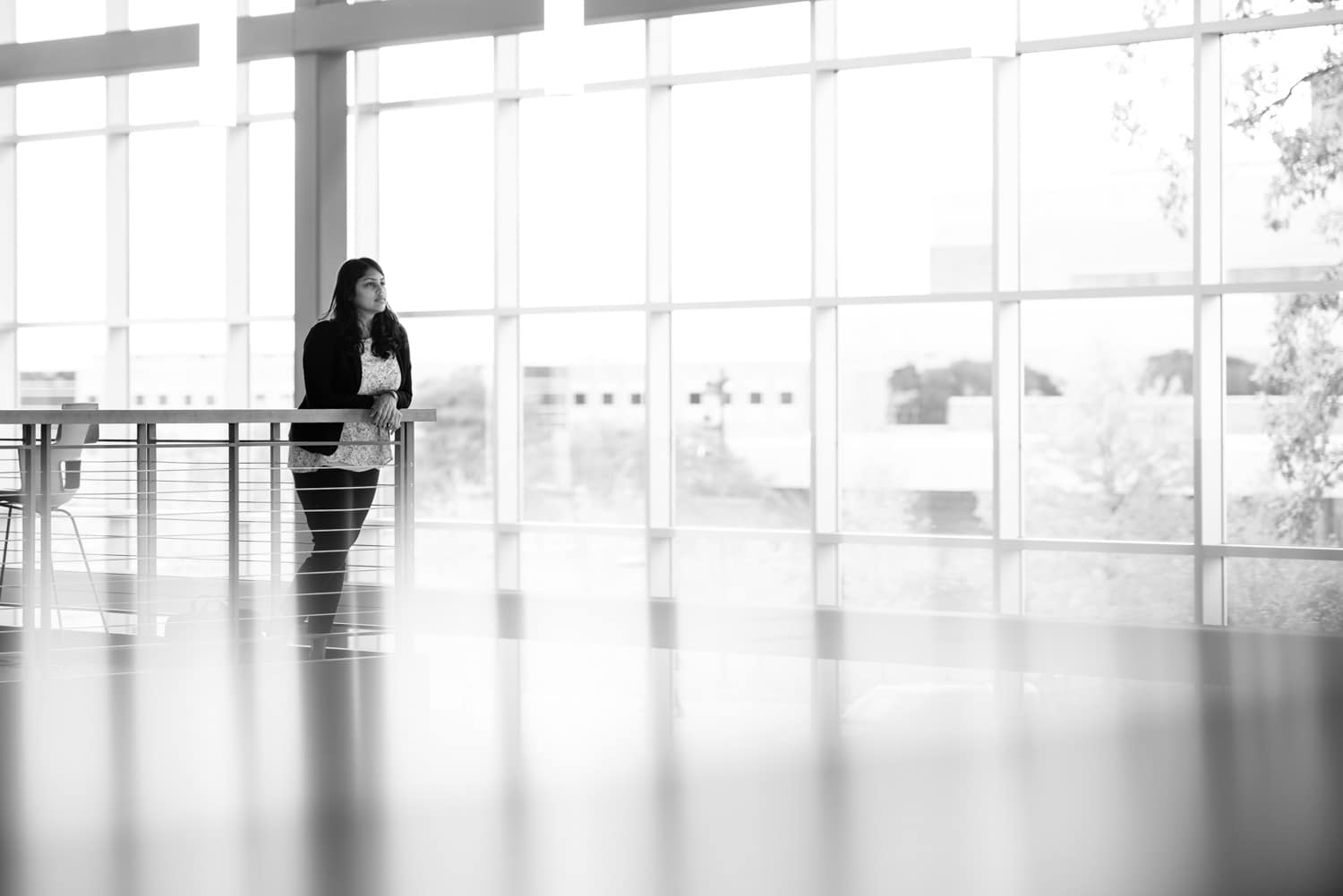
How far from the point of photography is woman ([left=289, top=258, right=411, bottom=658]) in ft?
15.8

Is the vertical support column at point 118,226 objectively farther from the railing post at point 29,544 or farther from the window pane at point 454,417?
the railing post at point 29,544

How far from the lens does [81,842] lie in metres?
2.88

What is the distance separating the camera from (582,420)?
25.7 ft

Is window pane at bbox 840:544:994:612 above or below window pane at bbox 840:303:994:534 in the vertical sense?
below

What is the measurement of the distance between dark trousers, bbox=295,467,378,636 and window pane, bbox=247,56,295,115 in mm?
4015

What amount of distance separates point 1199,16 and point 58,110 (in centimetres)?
688

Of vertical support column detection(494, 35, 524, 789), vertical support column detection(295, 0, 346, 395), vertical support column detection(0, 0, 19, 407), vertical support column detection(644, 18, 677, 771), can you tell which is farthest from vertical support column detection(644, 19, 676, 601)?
vertical support column detection(0, 0, 19, 407)

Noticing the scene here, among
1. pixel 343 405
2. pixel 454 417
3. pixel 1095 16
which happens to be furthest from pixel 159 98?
pixel 1095 16

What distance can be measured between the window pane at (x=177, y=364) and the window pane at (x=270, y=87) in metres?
1.38

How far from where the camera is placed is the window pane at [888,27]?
6961 millimetres

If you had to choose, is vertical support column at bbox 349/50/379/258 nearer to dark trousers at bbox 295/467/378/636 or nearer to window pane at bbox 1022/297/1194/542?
dark trousers at bbox 295/467/378/636

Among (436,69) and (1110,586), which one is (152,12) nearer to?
(436,69)

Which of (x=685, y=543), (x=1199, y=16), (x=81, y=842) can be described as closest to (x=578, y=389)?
(x=685, y=543)

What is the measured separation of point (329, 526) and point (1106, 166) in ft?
13.4
